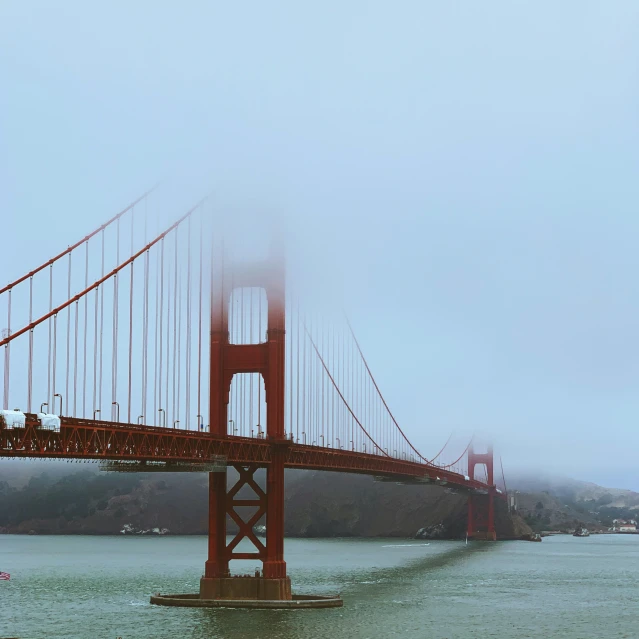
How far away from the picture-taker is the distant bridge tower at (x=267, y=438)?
52.8 meters

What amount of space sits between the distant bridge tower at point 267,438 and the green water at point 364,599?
2000mm

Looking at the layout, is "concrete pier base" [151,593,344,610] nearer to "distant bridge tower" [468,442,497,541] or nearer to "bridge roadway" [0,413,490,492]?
"bridge roadway" [0,413,490,492]

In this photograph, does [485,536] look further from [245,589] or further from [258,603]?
[258,603]

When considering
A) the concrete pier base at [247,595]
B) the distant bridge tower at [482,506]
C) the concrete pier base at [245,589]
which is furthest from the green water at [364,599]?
the distant bridge tower at [482,506]

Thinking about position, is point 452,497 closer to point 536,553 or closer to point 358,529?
point 358,529

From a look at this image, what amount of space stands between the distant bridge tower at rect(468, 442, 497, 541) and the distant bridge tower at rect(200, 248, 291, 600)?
3935 inches

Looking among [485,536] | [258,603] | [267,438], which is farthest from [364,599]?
[485,536]

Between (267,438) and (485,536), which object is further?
(485,536)

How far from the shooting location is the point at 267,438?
177 ft

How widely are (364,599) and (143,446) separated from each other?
21.5 m

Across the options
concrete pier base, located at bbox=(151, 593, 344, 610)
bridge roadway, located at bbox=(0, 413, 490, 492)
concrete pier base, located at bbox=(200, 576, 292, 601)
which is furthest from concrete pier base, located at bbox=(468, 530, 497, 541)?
concrete pier base, located at bbox=(200, 576, 292, 601)

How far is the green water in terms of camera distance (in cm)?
4759

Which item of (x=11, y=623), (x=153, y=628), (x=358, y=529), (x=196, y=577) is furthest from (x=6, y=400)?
(x=358, y=529)

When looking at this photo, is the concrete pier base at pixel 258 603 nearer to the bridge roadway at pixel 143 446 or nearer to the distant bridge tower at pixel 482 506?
the bridge roadway at pixel 143 446
